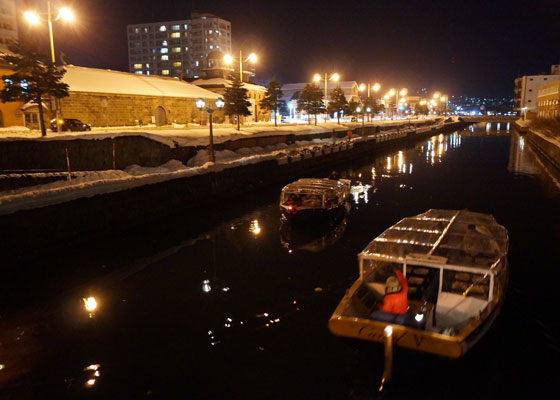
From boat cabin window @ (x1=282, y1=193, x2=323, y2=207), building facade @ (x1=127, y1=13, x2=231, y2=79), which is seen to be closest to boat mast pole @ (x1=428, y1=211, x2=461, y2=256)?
boat cabin window @ (x1=282, y1=193, x2=323, y2=207)

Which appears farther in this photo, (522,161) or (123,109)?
(123,109)

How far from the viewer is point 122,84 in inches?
2173

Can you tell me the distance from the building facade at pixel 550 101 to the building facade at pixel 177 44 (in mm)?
116643

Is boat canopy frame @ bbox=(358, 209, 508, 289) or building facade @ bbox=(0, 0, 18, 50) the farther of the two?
building facade @ bbox=(0, 0, 18, 50)

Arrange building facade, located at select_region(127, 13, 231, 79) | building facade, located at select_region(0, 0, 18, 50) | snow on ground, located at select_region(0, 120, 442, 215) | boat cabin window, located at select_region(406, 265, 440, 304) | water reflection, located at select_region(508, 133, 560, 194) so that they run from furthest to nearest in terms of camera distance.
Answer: building facade, located at select_region(127, 13, 231, 79) → building facade, located at select_region(0, 0, 18, 50) → water reflection, located at select_region(508, 133, 560, 194) → snow on ground, located at select_region(0, 120, 442, 215) → boat cabin window, located at select_region(406, 265, 440, 304)

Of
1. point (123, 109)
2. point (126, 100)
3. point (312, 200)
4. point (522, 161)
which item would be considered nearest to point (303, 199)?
point (312, 200)

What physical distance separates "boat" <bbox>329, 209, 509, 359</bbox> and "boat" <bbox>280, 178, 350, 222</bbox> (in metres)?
8.97

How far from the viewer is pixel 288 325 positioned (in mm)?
13086

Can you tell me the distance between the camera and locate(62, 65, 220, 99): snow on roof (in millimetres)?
50000

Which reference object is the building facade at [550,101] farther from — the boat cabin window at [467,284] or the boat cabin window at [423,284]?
the boat cabin window at [423,284]

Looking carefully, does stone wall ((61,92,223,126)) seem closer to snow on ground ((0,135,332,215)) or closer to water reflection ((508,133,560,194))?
snow on ground ((0,135,332,215))

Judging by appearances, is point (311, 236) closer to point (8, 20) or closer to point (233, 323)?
point (233, 323)

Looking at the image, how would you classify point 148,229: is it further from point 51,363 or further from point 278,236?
point 51,363

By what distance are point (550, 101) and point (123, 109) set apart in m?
96.4
